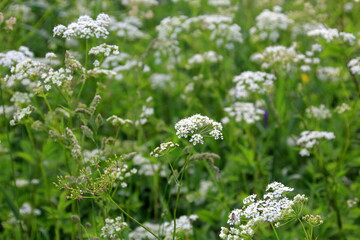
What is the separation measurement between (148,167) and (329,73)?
80.7 inches

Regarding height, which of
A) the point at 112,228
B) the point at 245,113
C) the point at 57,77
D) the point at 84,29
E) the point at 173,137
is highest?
the point at 84,29

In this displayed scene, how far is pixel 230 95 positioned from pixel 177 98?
1.03 metres

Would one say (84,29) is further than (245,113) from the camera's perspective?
No

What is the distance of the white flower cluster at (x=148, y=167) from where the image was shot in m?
4.45

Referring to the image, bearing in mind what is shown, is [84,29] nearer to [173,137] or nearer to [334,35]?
[173,137]

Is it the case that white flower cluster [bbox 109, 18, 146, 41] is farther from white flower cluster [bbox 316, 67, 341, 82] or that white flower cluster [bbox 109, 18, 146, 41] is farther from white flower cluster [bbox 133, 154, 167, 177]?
white flower cluster [bbox 316, 67, 341, 82]

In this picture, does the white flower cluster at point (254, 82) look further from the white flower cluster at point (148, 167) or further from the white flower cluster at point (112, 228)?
the white flower cluster at point (112, 228)

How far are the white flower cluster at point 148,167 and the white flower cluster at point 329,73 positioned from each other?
6.19 feet

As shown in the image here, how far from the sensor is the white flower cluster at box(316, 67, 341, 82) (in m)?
4.98

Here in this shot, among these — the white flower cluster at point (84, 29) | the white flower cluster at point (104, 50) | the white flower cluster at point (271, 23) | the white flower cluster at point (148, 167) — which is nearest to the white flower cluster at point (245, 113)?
the white flower cluster at point (148, 167)

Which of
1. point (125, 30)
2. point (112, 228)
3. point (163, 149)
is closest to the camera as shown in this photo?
point (163, 149)

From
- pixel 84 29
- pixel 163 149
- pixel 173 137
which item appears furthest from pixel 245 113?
pixel 163 149

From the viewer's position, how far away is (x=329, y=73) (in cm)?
512

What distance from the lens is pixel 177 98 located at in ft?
20.2
